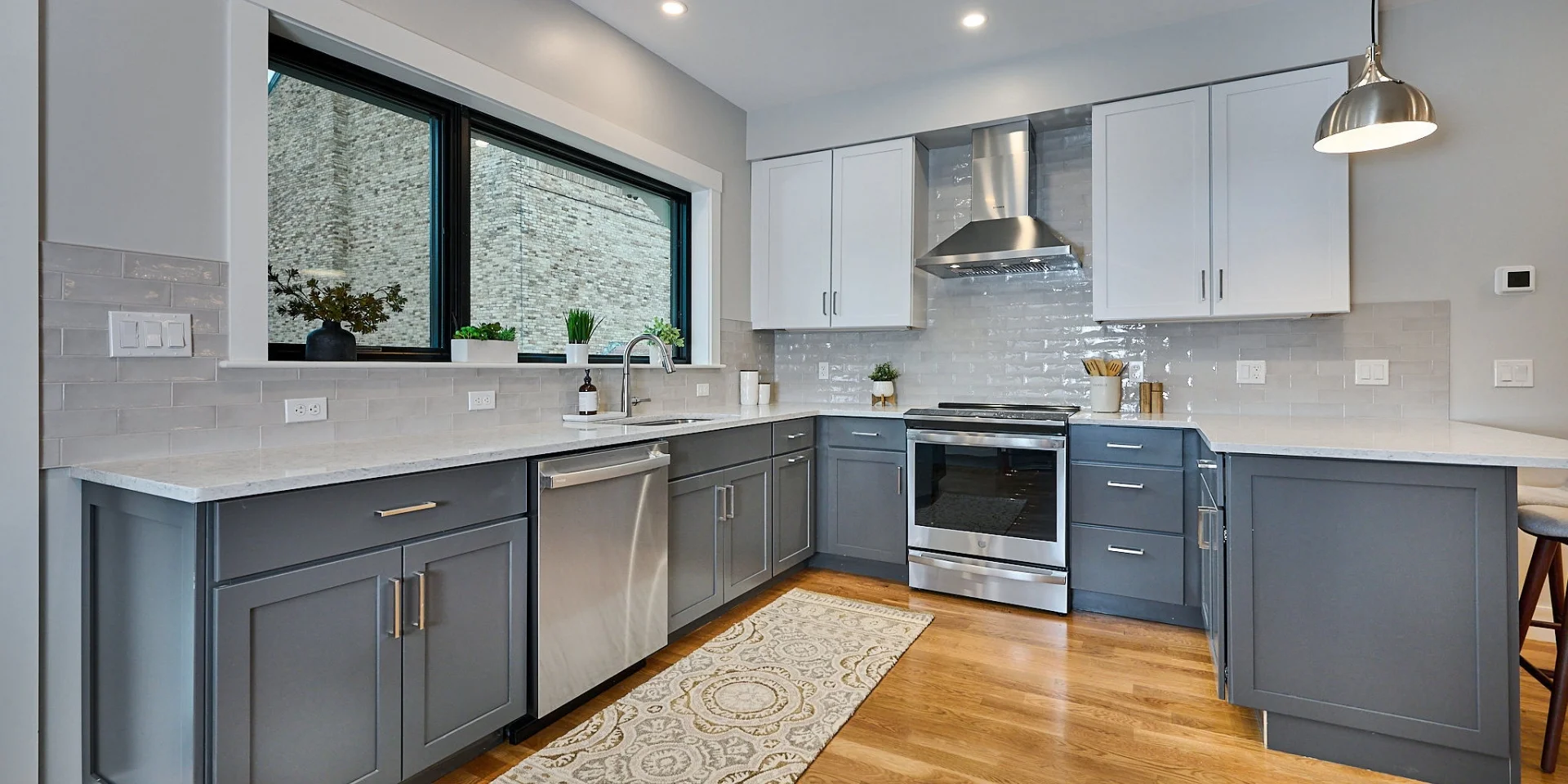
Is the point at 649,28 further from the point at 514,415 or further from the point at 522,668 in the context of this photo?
the point at 522,668

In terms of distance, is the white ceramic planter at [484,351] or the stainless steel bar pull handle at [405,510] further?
the white ceramic planter at [484,351]

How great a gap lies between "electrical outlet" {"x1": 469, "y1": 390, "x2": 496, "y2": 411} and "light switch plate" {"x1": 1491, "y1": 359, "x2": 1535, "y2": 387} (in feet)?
13.5

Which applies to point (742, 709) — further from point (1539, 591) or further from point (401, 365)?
point (1539, 591)

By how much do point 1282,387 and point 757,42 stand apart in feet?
9.84

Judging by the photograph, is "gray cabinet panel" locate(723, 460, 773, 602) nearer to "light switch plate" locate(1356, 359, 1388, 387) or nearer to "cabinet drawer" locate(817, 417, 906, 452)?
"cabinet drawer" locate(817, 417, 906, 452)

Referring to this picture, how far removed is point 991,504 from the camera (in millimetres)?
3363

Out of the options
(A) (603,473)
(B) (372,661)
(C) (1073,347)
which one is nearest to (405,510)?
(B) (372,661)

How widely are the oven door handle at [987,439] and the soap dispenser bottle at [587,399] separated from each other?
154 centimetres

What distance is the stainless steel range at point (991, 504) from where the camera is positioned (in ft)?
10.5

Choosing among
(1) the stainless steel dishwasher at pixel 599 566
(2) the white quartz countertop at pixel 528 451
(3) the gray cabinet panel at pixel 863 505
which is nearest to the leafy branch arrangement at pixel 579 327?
(2) the white quartz countertop at pixel 528 451

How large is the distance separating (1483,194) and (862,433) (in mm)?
2847

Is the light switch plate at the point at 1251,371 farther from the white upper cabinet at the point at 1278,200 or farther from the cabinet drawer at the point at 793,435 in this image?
the cabinet drawer at the point at 793,435

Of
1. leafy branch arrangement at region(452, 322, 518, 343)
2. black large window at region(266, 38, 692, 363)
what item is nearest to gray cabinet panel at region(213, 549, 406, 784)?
black large window at region(266, 38, 692, 363)

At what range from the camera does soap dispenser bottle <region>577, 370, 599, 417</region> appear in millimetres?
3023
